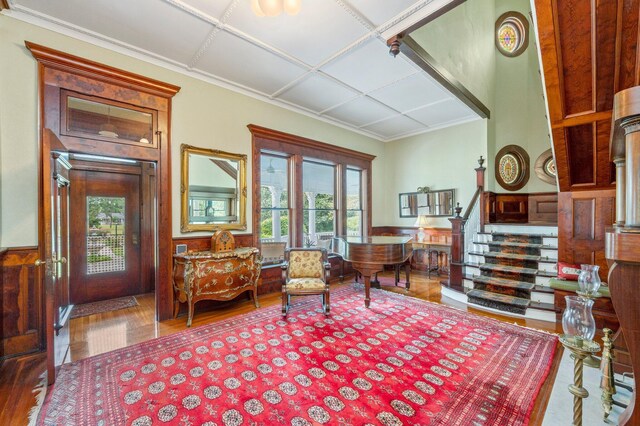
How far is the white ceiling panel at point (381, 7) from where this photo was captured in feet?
8.37

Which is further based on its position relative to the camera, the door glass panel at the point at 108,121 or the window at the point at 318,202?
the window at the point at 318,202

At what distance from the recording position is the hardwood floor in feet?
6.46

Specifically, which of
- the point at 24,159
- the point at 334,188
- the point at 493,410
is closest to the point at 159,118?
the point at 24,159

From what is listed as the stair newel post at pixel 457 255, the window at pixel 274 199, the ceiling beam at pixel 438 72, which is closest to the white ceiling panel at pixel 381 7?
the ceiling beam at pixel 438 72

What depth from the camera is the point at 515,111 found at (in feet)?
18.8

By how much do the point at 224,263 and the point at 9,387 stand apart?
2.01 m

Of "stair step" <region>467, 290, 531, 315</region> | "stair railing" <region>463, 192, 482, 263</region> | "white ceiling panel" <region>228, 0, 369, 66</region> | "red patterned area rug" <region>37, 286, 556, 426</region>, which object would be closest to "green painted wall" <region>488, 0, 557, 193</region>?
"stair railing" <region>463, 192, 482, 263</region>

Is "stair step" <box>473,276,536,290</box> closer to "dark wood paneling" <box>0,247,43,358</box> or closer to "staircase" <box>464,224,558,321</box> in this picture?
"staircase" <box>464,224,558,321</box>

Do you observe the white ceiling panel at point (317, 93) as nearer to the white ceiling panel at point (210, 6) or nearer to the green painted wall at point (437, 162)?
the white ceiling panel at point (210, 6)

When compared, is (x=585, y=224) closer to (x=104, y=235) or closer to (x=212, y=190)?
(x=212, y=190)

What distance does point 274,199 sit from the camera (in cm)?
492

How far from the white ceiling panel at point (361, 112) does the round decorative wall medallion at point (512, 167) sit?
267 cm

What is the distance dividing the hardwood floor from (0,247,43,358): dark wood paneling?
0.17 metres

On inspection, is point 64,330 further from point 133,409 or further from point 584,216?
point 584,216
